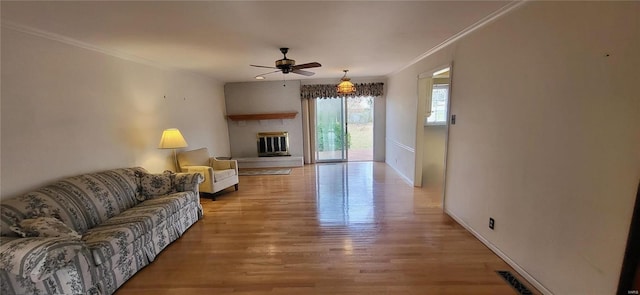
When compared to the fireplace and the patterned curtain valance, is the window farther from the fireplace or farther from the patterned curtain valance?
the fireplace

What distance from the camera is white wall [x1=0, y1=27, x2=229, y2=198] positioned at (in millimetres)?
2227

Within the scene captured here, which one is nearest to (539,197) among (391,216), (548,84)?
(548,84)

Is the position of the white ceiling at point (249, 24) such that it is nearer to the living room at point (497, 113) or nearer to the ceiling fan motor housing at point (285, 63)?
the living room at point (497, 113)

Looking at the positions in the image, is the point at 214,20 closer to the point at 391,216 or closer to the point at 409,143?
the point at 391,216

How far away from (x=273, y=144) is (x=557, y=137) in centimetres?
608

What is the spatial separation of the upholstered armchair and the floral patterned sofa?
0.81 meters

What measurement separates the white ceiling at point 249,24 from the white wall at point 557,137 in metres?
0.47

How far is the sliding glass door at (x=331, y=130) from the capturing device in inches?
280

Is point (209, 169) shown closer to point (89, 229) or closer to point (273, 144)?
point (89, 229)

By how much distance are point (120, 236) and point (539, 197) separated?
348cm

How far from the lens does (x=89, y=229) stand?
2.41 meters

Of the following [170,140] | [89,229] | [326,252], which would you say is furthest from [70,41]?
[326,252]

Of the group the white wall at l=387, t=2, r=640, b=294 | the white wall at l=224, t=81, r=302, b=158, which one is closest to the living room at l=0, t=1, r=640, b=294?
the white wall at l=387, t=2, r=640, b=294

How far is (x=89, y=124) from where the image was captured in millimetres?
2928
